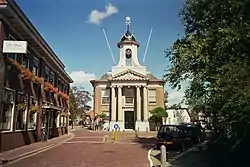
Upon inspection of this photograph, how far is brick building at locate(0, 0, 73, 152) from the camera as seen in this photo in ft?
50.2

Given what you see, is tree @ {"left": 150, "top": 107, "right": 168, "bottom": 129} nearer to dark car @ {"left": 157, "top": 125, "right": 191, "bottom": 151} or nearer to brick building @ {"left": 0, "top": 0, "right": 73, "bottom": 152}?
brick building @ {"left": 0, "top": 0, "right": 73, "bottom": 152}

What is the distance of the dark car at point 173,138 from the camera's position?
19047 mm

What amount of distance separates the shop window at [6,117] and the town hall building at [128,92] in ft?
119

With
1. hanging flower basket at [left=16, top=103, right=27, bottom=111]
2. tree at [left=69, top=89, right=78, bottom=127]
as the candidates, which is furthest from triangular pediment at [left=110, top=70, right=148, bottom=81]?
hanging flower basket at [left=16, top=103, right=27, bottom=111]

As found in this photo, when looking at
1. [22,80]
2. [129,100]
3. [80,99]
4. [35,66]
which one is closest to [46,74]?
[35,66]

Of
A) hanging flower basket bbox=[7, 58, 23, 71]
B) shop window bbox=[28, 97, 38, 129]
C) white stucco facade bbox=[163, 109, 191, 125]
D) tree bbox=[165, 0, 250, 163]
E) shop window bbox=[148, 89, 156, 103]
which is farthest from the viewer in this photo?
white stucco facade bbox=[163, 109, 191, 125]

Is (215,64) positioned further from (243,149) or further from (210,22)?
(243,149)

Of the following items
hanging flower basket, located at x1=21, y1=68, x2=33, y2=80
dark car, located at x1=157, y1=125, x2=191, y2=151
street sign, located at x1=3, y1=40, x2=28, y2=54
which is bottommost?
dark car, located at x1=157, y1=125, x2=191, y2=151

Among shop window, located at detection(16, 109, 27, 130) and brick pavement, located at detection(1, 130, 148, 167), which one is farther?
shop window, located at detection(16, 109, 27, 130)

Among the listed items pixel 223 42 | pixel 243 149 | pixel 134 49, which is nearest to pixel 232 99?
pixel 243 149

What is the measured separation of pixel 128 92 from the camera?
56.5m

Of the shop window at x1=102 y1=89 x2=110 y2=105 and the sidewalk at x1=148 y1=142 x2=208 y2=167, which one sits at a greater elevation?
the shop window at x1=102 y1=89 x2=110 y2=105

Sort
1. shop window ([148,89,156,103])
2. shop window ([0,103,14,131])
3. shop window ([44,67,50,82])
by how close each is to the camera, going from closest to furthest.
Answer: shop window ([0,103,14,131])
shop window ([44,67,50,82])
shop window ([148,89,156,103])

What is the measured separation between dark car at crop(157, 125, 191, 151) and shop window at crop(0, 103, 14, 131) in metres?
8.80
